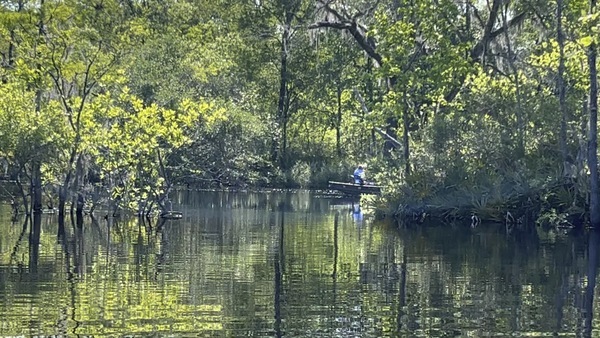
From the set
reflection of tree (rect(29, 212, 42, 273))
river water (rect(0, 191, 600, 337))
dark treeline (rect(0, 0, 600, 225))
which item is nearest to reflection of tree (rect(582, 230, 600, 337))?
river water (rect(0, 191, 600, 337))

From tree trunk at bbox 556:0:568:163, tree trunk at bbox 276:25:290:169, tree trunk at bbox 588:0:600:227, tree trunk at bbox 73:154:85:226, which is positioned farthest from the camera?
tree trunk at bbox 276:25:290:169

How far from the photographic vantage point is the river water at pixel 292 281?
1175 cm

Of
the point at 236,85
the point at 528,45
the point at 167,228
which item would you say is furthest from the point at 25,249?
the point at 236,85

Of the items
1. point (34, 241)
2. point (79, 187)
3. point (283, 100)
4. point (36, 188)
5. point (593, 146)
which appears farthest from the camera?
point (283, 100)

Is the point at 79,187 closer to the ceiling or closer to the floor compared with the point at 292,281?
closer to the ceiling

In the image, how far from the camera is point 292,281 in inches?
616

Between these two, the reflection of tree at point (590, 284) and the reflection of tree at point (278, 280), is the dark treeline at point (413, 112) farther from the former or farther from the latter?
the reflection of tree at point (278, 280)

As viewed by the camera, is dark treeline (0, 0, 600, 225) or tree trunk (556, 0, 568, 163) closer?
tree trunk (556, 0, 568, 163)

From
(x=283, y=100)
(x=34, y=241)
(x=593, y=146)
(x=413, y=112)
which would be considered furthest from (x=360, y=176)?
(x=34, y=241)

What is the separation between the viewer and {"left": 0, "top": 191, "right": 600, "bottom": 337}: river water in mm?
11750

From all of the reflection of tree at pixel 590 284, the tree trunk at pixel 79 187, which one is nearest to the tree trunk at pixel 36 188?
the tree trunk at pixel 79 187

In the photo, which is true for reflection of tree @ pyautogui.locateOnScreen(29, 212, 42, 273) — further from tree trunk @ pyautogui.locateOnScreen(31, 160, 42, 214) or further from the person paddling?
the person paddling

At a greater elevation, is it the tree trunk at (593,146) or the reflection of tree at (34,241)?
the tree trunk at (593,146)

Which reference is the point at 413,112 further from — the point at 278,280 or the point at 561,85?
the point at 278,280
